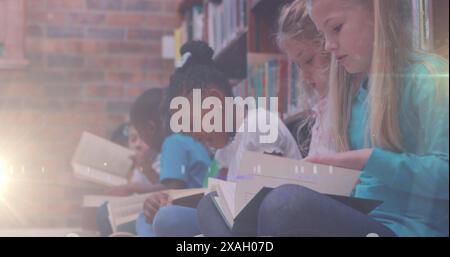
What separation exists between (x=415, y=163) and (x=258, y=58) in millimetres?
402

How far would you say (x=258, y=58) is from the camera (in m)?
1.52

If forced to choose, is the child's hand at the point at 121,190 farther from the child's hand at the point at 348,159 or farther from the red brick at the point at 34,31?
the child's hand at the point at 348,159

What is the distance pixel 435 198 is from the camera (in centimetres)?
133

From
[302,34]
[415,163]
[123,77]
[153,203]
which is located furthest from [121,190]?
[415,163]

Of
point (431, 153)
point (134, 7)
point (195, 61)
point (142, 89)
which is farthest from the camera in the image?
point (134, 7)

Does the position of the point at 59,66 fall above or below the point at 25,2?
below

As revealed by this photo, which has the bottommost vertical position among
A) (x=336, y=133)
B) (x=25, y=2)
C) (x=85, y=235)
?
(x=85, y=235)

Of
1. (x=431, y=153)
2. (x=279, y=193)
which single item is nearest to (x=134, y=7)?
(x=279, y=193)

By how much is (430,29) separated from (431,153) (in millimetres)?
231

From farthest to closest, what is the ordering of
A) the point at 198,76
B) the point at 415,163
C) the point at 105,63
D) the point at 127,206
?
the point at 105,63 < the point at 127,206 < the point at 198,76 < the point at 415,163

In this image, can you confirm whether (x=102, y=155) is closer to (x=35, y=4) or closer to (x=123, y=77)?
(x=123, y=77)

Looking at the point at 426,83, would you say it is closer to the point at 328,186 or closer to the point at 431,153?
the point at 431,153

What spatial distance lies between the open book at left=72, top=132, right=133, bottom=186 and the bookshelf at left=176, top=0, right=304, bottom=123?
0.31 m

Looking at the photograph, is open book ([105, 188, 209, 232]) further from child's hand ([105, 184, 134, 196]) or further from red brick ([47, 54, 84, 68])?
red brick ([47, 54, 84, 68])
